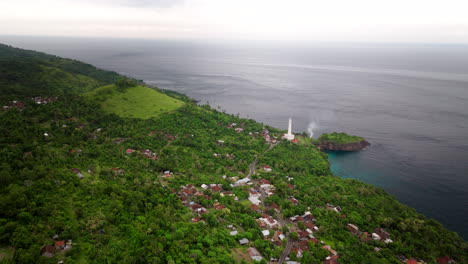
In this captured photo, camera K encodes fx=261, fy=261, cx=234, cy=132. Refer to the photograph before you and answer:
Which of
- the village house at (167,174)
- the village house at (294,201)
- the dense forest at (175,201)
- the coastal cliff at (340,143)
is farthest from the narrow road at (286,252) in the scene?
the coastal cliff at (340,143)

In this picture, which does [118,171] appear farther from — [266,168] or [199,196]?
[266,168]

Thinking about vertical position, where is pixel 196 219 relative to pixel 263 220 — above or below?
above

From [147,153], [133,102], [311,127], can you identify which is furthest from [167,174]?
[311,127]

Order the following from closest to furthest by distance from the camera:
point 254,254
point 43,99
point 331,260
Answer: point 254,254, point 331,260, point 43,99

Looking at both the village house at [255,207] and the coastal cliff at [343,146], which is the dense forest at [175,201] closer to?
the village house at [255,207]

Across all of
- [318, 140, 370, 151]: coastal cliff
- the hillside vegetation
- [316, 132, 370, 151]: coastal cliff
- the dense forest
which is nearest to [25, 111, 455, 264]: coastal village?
the dense forest

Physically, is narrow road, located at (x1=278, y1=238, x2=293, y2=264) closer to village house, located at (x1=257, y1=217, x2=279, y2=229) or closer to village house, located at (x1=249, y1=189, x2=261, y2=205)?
village house, located at (x1=257, y1=217, x2=279, y2=229)
